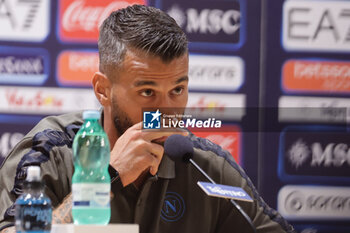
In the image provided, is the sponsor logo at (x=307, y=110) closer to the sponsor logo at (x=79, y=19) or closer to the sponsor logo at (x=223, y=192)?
the sponsor logo at (x=79, y=19)

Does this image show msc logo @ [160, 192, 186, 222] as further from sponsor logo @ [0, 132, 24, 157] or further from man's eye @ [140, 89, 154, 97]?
sponsor logo @ [0, 132, 24, 157]

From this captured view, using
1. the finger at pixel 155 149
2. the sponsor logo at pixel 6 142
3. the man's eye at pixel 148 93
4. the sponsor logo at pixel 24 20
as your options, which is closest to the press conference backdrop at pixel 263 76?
the sponsor logo at pixel 24 20

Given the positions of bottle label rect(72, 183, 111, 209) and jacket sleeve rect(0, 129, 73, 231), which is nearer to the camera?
bottle label rect(72, 183, 111, 209)

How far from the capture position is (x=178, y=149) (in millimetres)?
1606

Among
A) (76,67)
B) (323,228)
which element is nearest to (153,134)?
(76,67)

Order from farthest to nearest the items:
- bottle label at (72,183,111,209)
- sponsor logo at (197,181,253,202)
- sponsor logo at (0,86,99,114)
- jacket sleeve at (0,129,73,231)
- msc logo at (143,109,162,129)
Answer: sponsor logo at (0,86,99,114) → jacket sleeve at (0,129,73,231) → msc logo at (143,109,162,129) → sponsor logo at (197,181,253,202) → bottle label at (72,183,111,209)

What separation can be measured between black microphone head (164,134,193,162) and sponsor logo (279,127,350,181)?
64.7 inches

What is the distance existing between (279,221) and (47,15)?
5.60 feet

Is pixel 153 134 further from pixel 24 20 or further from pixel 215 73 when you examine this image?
pixel 24 20

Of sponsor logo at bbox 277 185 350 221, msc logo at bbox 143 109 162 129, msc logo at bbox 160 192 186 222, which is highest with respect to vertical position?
msc logo at bbox 143 109 162 129

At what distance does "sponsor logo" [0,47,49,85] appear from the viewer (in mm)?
2992

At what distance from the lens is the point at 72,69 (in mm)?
3043

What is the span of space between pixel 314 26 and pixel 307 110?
475 millimetres

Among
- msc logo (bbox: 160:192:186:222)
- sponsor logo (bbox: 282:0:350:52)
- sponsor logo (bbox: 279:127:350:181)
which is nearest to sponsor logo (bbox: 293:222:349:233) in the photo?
sponsor logo (bbox: 279:127:350:181)
